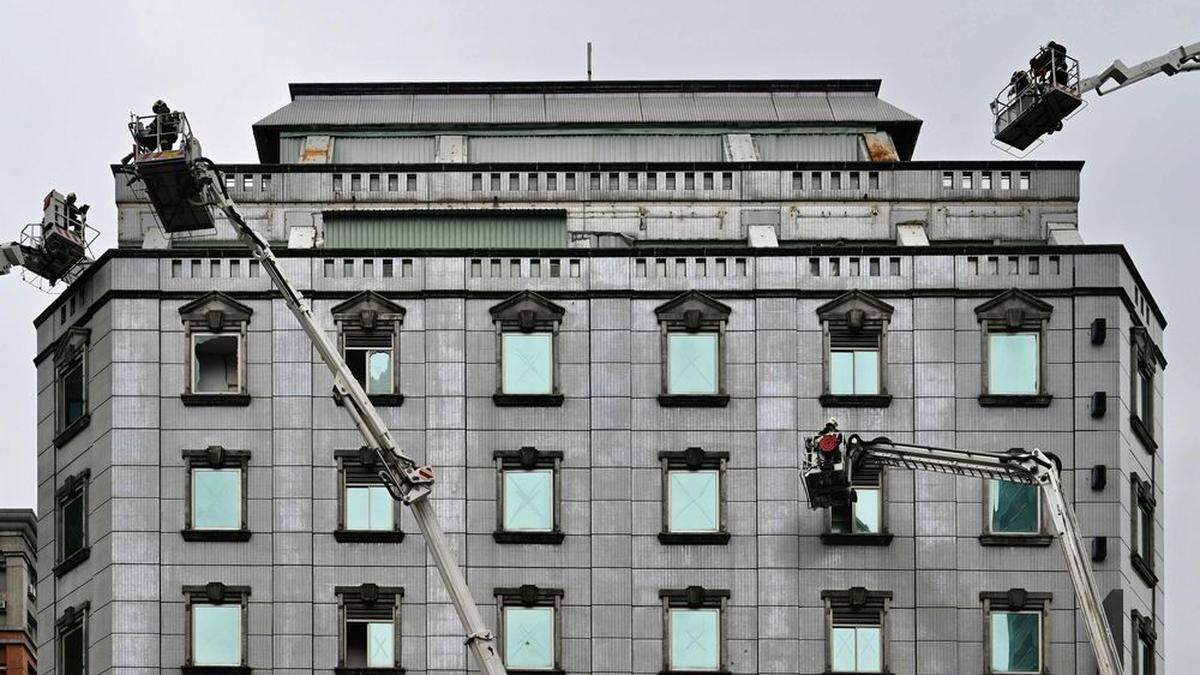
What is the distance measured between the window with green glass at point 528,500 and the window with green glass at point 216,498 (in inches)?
360

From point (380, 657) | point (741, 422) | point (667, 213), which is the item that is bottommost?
point (380, 657)

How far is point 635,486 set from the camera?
117938 millimetres

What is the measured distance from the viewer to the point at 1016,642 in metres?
116

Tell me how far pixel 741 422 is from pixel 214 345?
60.2 ft

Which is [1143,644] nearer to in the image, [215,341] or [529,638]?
[529,638]

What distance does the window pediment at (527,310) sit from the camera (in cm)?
11894

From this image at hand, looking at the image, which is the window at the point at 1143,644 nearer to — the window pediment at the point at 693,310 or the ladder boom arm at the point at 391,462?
the window pediment at the point at 693,310

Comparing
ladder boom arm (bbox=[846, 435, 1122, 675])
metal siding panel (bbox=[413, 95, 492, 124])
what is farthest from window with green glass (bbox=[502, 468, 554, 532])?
metal siding panel (bbox=[413, 95, 492, 124])

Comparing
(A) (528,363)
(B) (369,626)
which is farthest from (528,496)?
(B) (369,626)

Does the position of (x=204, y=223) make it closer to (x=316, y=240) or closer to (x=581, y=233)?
(x=316, y=240)

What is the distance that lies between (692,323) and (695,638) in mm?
10881

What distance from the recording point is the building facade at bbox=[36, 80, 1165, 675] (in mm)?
116312

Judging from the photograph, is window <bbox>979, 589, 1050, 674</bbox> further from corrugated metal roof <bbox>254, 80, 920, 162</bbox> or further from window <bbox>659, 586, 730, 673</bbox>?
corrugated metal roof <bbox>254, 80, 920, 162</bbox>

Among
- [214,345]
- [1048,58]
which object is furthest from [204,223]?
[1048,58]
